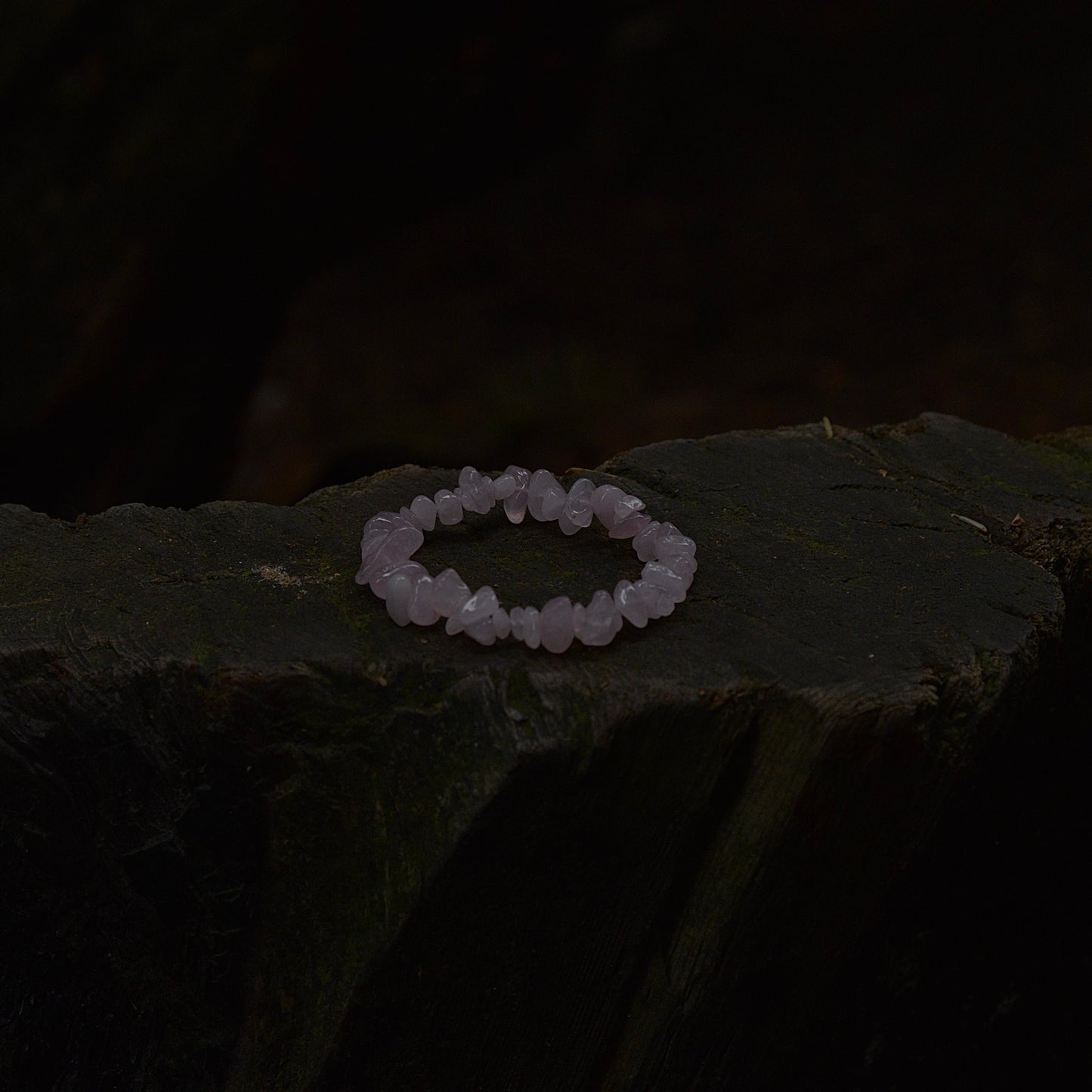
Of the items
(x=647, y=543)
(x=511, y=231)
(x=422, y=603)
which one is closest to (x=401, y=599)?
(x=422, y=603)

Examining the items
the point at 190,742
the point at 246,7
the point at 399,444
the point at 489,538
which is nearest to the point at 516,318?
the point at 399,444

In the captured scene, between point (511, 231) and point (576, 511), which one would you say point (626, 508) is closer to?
point (576, 511)

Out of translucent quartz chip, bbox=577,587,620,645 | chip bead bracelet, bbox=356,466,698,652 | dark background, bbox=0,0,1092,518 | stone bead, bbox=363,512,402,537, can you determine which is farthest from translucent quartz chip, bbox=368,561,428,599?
dark background, bbox=0,0,1092,518

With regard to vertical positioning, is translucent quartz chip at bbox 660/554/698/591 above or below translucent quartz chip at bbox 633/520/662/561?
above

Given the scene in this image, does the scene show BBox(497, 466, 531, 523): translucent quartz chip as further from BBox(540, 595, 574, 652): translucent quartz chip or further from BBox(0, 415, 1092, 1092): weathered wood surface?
BBox(540, 595, 574, 652): translucent quartz chip

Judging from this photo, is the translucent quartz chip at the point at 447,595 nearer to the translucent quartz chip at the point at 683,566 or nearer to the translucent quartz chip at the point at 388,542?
the translucent quartz chip at the point at 388,542

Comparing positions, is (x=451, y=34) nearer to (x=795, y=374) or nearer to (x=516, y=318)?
(x=516, y=318)
